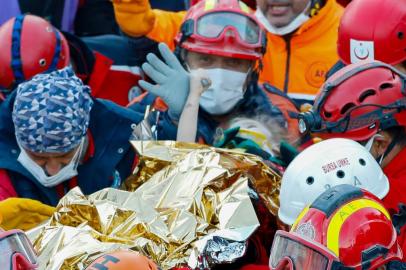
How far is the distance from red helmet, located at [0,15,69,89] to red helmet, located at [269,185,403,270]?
2574 mm

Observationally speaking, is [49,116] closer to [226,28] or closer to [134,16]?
[226,28]

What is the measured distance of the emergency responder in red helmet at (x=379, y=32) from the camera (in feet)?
Answer: 18.6

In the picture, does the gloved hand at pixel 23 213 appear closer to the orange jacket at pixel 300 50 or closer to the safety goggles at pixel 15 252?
the safety goggles at pixel 15 252

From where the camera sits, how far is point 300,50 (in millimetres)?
6930

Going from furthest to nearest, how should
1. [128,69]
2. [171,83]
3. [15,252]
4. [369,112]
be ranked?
[128,69] < [171,83] < [369,112] < [15,252]

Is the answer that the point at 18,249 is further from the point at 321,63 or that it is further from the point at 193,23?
the point at 321,63

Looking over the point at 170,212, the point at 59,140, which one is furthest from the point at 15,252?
the point at 59,140

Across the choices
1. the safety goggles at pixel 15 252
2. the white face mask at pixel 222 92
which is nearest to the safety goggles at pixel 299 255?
the safety goggles at pixel 15 252

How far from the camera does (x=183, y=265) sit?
459 cm

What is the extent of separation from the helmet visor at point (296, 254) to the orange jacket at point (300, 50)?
2.77 meters

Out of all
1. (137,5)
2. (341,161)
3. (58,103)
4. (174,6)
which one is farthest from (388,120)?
(174,6)

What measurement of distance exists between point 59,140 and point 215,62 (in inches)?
41.6

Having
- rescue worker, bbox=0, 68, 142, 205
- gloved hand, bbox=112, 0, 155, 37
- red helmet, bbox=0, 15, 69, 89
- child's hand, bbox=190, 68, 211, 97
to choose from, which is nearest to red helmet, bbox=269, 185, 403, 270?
rescue worker, bbox=0, 68, 142, 205

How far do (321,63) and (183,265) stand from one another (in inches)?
99.0
